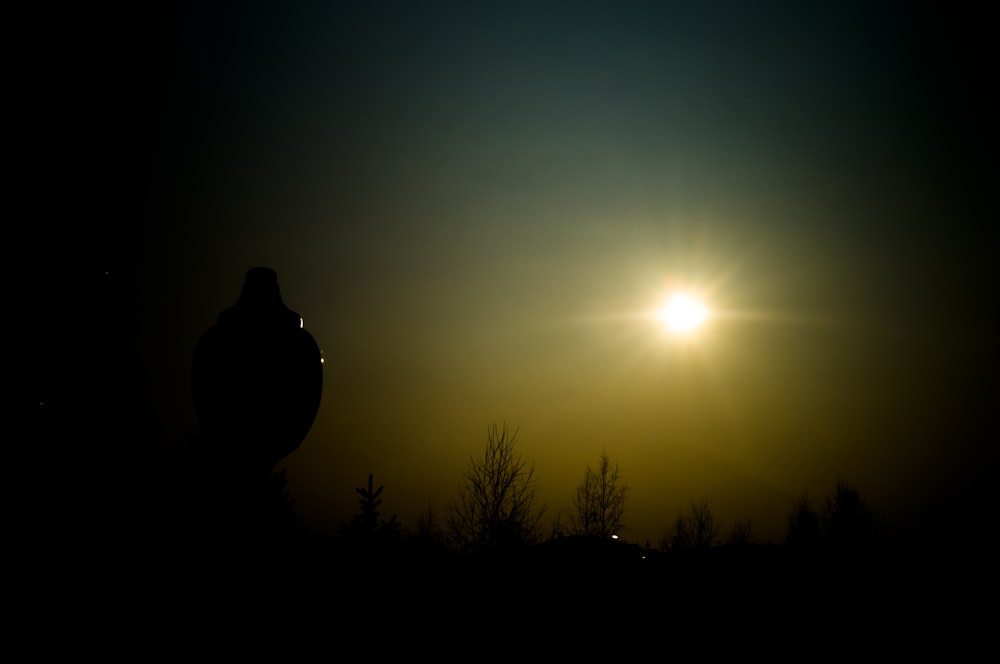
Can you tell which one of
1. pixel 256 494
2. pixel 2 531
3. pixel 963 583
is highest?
pixel 963 583

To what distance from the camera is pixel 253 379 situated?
6.84ft

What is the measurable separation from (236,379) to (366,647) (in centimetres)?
204

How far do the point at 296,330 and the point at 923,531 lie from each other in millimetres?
58106

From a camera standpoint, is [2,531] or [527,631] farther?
[527,631]

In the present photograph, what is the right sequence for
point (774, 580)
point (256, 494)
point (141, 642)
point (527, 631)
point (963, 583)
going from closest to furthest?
point (141, 642) < point (256, 494) < point (527, 631) < point (774, 580) < point (963, 583)

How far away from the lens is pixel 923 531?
4606 cm

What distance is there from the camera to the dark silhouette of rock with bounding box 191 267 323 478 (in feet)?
6.77

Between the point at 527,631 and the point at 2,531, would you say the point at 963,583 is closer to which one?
the point at 527,631

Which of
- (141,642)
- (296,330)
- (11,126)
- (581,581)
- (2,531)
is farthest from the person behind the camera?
(581,581)

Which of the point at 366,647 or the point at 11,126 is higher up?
the point at 11,126

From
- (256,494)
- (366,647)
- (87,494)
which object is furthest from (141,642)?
(366,647)

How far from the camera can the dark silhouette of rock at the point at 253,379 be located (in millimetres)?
2064

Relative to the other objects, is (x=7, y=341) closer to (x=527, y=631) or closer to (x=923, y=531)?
(x=527, y=631)

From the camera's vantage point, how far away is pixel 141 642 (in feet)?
5.82
